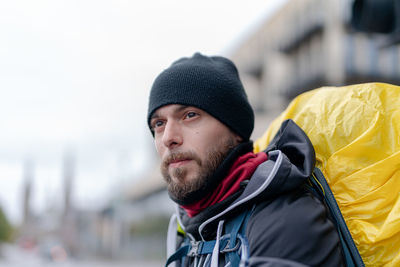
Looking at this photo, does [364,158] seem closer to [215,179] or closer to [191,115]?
[215,179]

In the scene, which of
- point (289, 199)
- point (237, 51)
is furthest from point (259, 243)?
point (237, 51)

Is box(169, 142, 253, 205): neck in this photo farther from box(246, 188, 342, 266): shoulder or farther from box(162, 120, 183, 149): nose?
box(246, 188, 342, 266): shoulder

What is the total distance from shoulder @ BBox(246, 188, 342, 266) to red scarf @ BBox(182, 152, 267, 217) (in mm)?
277

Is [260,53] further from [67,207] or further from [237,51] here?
[67,207]

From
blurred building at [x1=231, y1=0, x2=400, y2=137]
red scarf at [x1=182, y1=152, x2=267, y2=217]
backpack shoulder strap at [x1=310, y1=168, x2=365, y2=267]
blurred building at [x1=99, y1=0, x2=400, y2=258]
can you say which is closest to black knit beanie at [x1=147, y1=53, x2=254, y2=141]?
red scarf at [x1=182, y1=152, x2=267, y2=217]

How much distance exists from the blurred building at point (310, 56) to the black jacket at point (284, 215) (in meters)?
15.7

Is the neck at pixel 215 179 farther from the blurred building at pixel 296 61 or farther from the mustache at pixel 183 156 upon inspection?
the blurred building at pixel 296 61

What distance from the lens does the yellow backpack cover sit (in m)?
1.67

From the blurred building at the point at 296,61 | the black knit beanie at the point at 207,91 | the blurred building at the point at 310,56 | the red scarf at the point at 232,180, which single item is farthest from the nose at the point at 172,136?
the blurred building at the point at 310,56

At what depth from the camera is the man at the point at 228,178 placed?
1546mm

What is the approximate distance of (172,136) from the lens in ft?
6.84

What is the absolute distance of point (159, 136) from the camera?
2.25 meters

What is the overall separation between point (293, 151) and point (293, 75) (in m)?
25.4

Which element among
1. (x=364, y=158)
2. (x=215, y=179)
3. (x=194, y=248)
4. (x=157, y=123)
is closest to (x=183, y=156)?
(x=215, y=179)
